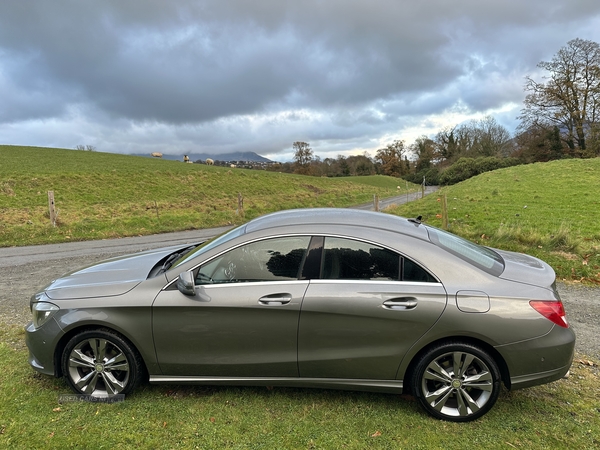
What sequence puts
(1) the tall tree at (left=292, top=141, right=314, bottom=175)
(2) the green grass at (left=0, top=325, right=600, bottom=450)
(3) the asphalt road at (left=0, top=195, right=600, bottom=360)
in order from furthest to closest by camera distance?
(1) the tall tree at (left=292, top=141, right=314, bottom=175)
(3) the asphalt road at (left=0, top=195, right=600, bottom=360)
(2) the green grass at (left=0, top=325, right=600, bottom=450)

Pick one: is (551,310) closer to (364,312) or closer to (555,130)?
(364,312)

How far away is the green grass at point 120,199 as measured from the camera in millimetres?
13930

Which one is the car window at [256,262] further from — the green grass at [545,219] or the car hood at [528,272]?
the green grass at [545,219]

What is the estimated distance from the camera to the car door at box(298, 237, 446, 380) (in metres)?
2.65

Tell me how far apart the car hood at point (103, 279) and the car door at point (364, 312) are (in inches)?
60.8

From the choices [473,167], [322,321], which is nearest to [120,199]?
[322,321]

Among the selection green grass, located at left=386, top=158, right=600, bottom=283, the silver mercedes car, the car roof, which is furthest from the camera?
green grass, located at left=386, top=158, right=600, bottom=283

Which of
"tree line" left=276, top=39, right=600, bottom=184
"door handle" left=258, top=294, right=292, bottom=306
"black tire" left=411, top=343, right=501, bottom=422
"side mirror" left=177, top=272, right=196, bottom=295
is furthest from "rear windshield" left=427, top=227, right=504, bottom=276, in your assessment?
"tree line" left=276, top=39, right=600, bottom=184

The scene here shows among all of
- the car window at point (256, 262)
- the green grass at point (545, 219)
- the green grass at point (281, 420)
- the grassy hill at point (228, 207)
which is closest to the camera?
the green grass at point (281, 420)

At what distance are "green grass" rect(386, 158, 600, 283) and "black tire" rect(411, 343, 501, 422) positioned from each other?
4821mm

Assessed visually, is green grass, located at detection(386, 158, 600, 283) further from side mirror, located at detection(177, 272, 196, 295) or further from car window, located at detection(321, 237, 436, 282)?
side mirror, located at detection(177, 272, 196, 295)

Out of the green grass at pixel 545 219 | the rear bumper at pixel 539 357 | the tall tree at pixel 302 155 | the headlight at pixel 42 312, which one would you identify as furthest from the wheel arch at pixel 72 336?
the tall tree at pixel 302 155

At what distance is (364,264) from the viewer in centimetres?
279

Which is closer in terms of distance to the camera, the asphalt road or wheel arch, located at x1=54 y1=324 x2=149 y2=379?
wheel arch, located at x1=54 y1=324 x2=149 y2=379
